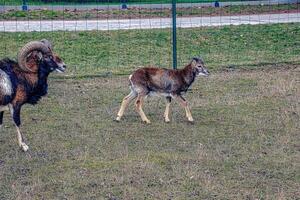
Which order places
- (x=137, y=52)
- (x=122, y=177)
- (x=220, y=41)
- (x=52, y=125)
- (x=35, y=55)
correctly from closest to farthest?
(x=122, y=177)
(x=35, y=55)
(x=52, y=125)
(x=137, y=52)
(x=220, y=41)

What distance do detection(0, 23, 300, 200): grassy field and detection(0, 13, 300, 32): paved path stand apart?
346 cm

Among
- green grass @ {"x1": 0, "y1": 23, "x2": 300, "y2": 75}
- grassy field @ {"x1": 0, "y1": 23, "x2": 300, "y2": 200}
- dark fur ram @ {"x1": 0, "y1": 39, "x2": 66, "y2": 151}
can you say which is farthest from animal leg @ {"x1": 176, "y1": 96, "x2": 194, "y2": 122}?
green grass @ {"x1": 0, "y1": 23, "x2": 300, "y2": 75}

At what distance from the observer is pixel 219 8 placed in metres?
24.6

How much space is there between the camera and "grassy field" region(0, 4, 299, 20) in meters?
21.7

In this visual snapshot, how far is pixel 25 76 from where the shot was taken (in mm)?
8969

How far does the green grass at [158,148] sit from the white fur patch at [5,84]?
65 cm

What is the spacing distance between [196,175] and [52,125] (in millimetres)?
2817

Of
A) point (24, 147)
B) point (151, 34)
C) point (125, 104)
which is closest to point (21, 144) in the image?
point (24, 147)

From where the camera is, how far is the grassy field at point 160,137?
7.24 metres

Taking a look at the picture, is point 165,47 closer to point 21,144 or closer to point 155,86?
point 155,86

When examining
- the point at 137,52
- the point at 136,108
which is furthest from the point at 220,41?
the point at 136,108

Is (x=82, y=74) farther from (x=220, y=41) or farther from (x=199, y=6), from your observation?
(x=199, y=6)

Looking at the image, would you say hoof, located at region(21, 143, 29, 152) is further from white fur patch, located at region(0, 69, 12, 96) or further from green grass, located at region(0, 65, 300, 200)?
white fur patch, located at region(0, 69, 12, 96)

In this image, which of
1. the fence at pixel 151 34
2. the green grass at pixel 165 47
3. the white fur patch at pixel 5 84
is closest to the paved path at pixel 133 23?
the fence at pixel 151 34
